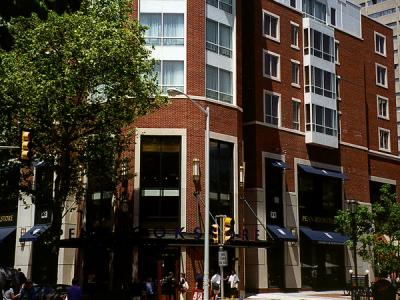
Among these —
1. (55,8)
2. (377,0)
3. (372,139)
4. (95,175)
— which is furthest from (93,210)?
(377,0)

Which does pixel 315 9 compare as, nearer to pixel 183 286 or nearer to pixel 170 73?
pixel 170 73

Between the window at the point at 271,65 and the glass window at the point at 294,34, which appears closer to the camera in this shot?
the window at the point at 271,65

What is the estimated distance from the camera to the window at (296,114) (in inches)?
1962

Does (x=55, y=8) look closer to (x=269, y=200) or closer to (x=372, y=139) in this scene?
(x=269, y=200)

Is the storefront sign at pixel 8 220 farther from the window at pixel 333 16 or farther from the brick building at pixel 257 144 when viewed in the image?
the window at pixel 333 16

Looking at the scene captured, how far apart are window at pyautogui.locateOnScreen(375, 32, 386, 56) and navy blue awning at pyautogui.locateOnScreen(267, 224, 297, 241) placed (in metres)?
24.5

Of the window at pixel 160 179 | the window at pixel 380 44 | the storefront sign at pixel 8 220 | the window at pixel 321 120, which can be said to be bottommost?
the storefront sign at pixel 8 220

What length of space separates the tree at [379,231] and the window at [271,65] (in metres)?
13.3

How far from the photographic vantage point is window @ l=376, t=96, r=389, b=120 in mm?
60188

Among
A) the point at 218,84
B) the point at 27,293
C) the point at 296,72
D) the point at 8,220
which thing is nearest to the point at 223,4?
the point at 218,84

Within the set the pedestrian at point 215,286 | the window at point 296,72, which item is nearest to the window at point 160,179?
the pedestrian at point 215,286

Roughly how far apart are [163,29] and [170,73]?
3.08 m

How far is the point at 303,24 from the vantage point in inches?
2037

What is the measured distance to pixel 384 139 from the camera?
2383 inches
